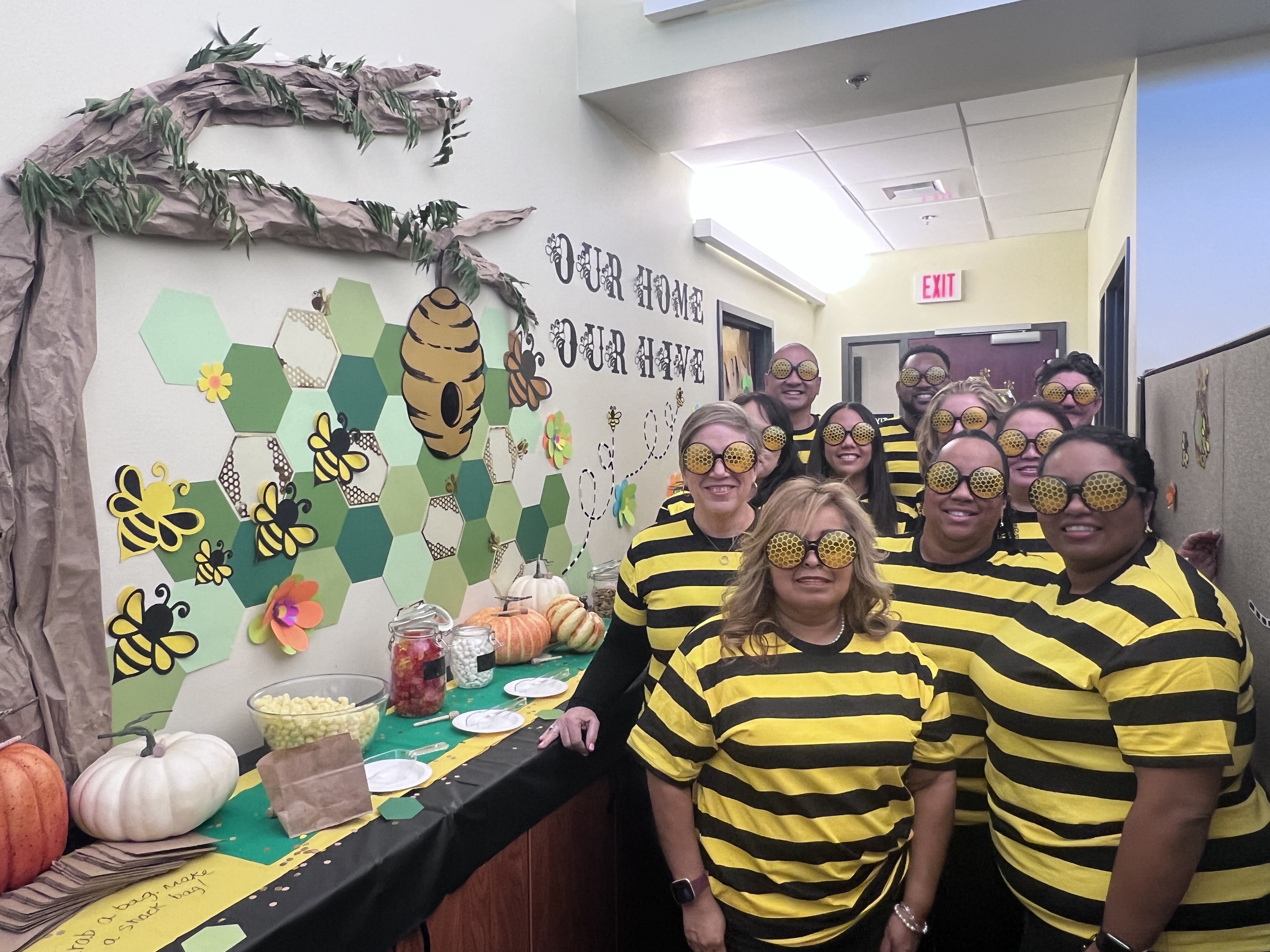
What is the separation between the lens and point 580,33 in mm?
3025

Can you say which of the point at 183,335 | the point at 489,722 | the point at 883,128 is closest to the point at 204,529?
the point at 183,335

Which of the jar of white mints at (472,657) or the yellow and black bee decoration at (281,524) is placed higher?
the yellow and black bee decoration at (281,524)

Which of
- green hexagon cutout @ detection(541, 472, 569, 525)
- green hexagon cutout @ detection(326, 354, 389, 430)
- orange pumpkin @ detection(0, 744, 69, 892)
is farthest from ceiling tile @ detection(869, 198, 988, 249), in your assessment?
orange pumpkin @ detection(0, 744, 69, 892)

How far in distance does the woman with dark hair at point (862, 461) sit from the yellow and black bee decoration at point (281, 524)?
1470 millimetres

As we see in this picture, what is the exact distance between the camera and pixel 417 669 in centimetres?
194

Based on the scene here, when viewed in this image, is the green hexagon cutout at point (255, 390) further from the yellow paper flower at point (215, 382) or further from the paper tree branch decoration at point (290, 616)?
the paper tree branch decoration at point (290, 616)

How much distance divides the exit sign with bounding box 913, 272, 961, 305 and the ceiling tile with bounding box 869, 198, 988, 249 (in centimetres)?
23

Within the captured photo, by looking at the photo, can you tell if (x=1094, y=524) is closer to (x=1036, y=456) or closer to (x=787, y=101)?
(x=1036, y=456)

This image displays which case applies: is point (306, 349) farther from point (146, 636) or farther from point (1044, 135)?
point (1044, 135)

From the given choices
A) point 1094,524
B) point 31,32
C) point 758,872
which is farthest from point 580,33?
point 758,872

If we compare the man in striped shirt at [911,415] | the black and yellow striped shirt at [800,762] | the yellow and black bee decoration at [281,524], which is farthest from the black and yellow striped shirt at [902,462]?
the yellow and black bee decoration at [281,524]

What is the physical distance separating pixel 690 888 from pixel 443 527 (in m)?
1.35

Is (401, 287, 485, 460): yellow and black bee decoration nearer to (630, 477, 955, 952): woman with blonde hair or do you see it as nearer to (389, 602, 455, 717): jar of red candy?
(389, 602, 455, 717): jar of red candy

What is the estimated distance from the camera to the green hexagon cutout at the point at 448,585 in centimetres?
234
